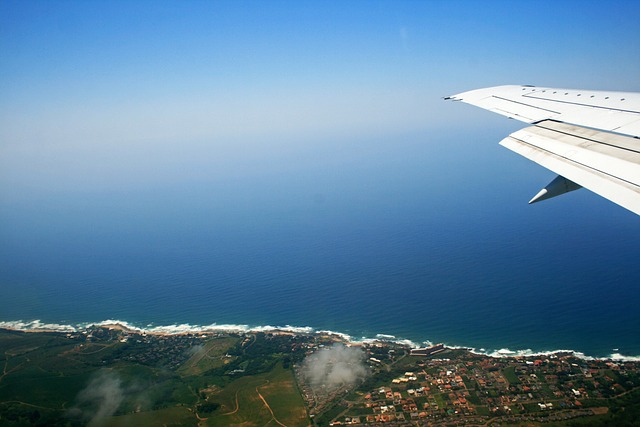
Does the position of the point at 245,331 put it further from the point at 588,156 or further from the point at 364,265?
the point at 588,156

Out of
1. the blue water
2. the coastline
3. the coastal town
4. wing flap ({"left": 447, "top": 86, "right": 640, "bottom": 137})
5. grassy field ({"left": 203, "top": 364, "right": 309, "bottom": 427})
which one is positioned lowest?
grassy field ({"left": 203, "top": 364, "right": 309, "bottom": 427})

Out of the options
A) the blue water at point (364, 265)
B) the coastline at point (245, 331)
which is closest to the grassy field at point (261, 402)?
the coastline at point (245, 331)

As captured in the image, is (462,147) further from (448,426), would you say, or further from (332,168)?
(448,426)

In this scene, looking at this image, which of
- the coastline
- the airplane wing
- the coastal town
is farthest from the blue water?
the airplane wing

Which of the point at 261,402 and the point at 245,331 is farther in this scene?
the point at 245,331

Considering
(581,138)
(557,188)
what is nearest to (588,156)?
(557,188)

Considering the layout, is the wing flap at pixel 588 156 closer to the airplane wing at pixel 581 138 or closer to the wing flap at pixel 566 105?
the airplane wing at pixel 581 138

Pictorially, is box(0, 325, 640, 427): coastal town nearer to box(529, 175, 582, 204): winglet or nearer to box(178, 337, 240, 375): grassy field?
box(178, 337, 240, 375): grassy field

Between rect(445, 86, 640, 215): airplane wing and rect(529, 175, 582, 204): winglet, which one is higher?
rect(445, 86, 640, 215): airplane wing
